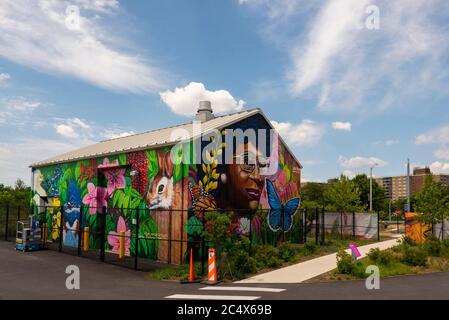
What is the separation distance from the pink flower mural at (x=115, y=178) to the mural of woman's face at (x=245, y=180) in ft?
19.6

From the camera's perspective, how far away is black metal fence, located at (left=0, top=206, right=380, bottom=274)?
54.5ft

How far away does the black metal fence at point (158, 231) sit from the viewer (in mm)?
16625

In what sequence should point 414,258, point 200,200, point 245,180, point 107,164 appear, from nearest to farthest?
point 414,258 < point 200,200 < point 245,180 < point 107,164

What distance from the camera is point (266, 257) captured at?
51.0 ft

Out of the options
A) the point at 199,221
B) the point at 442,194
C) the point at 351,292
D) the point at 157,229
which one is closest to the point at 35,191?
the point at 157,229

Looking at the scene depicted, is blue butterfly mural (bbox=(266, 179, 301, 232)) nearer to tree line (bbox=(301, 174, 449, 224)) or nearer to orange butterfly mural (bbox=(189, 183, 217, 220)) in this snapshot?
orange butterfly mural (bbox=(189, 183, 217, 220))

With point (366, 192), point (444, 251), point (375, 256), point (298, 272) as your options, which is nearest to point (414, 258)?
point (375, 256)

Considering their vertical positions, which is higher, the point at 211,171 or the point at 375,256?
the point at 211,171

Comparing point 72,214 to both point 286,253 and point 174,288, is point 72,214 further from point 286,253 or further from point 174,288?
point 174,288

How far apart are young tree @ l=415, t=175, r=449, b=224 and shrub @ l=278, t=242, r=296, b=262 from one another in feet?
28.4

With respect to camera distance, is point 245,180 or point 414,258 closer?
point 414,258

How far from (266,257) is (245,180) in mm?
4980
